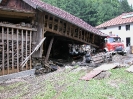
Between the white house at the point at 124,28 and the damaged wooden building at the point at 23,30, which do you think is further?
the white house at the point at 124,28

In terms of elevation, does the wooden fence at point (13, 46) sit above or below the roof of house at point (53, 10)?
below

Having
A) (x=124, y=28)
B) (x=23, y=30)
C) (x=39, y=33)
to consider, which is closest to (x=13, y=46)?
(x=23, y=30)

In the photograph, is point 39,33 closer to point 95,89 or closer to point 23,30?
point 23,30

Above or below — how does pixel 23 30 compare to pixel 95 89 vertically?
above

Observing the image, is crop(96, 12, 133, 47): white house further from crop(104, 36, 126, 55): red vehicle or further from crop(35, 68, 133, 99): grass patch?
crop(35, 68, 133, 99): grass patch

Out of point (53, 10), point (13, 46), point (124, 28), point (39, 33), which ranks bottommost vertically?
point (13, 46)

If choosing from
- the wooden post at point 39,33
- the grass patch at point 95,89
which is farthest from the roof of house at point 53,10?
the grass patch at point 95,89

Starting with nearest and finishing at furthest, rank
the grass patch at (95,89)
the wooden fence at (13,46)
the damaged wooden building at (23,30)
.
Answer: the grass patch at (95,89), the wooden fence at (13,46), the damaged wooden building at (23,30)

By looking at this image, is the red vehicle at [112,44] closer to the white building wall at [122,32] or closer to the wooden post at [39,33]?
the wooden post at [39,33]

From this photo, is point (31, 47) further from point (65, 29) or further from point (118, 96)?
point (118, 96)

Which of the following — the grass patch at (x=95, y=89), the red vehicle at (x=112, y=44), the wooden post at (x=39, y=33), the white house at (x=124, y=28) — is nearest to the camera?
the grass patch at (x=95, y=89)

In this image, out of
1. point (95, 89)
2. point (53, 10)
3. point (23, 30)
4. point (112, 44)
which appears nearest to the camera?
Answer: point (95, 89)

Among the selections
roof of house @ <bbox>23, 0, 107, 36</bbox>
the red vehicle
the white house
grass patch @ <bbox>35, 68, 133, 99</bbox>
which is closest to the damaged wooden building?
roof of house @ <bbox>23, 0, 107, 36</bbox>

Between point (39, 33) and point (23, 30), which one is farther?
point (39, 33)
